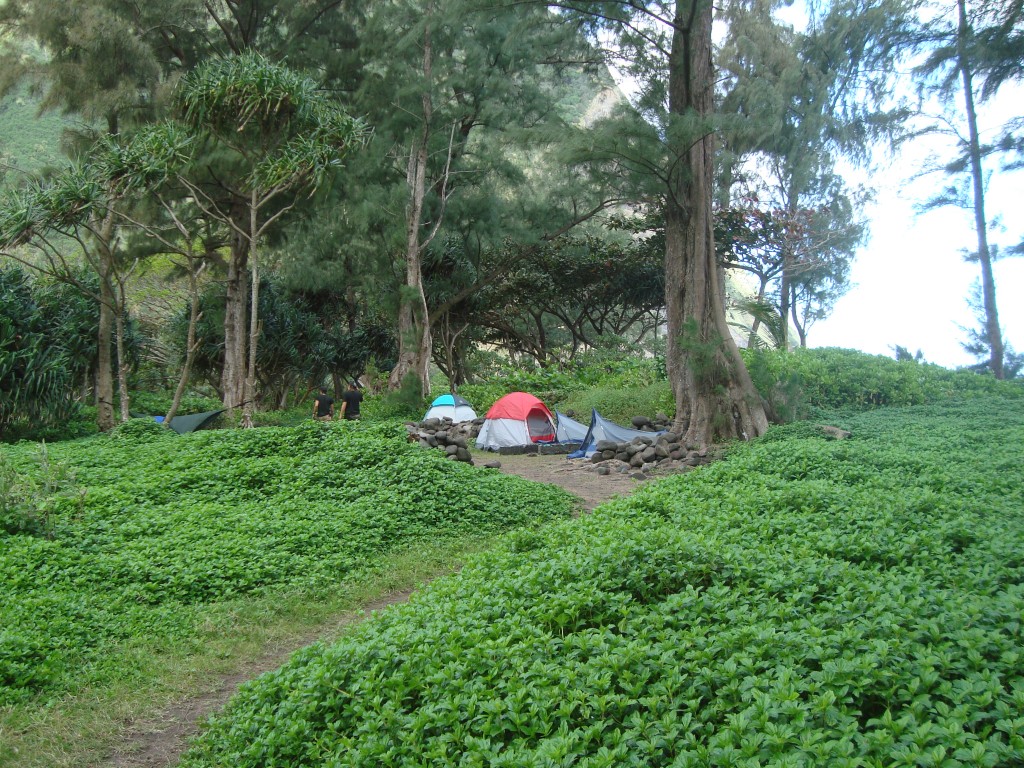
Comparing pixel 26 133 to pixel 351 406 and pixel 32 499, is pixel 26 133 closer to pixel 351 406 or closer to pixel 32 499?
pixel 351 406

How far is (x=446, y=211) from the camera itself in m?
23.4

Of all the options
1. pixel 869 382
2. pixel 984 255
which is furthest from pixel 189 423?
pixel 984 255

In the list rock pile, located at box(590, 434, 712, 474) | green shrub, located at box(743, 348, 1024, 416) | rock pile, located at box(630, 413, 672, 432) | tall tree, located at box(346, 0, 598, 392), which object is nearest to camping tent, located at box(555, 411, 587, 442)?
rock pile, located at box(630, 413, 672, 432)

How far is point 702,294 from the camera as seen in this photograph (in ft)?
42.8

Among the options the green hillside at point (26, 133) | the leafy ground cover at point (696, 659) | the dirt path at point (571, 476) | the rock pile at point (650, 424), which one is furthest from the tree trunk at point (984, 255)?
the green hillside at point (26, 133)

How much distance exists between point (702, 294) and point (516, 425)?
4.48 meters

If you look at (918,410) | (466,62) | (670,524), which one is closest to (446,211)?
(466,62)

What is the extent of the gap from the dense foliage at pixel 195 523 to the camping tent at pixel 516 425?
497 centimetres

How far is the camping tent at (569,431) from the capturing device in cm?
1512

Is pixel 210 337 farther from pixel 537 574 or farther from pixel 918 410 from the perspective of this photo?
pixel 537 574

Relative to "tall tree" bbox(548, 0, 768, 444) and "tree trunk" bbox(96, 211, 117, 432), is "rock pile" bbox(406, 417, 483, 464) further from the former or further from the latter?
"tree trunk" bbox(96, 211, 117, 432)

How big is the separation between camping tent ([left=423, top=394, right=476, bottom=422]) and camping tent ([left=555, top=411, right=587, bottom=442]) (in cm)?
353

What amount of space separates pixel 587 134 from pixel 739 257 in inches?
561

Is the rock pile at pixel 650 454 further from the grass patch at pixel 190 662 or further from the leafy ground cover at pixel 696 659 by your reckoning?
the leafy ground cover at pixel 696 659
